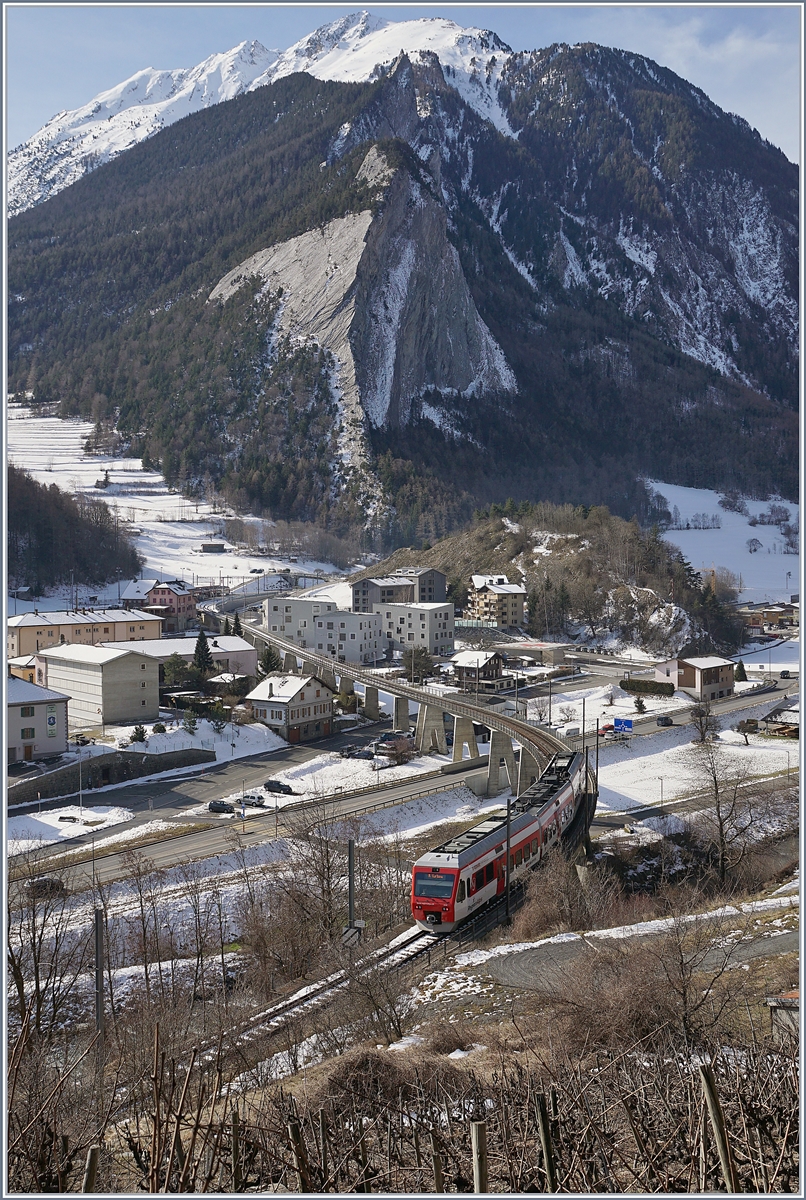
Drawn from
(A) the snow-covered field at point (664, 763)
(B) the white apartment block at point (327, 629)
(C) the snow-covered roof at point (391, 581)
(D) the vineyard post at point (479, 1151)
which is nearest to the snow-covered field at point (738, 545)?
(D) the vineyard post at point (479, 1151)

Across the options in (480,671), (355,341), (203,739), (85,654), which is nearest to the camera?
(203,739)

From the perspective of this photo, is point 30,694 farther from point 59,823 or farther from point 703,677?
point 703,677

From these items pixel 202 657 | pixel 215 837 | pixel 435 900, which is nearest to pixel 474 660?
pixel 202 657

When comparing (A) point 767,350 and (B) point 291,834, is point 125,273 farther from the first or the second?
(B) point 291,834

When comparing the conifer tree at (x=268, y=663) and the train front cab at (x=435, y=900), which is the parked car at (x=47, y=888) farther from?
the conifer tree at (x=268, y=663)

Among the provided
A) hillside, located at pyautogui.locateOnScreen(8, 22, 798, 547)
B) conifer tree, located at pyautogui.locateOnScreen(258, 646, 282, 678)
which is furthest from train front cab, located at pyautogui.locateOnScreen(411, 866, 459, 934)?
hillside, located at pyautogui.locateOnScreen(8, 22, 798, 547)

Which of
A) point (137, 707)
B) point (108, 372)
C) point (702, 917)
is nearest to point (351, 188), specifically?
point (108, 372)
